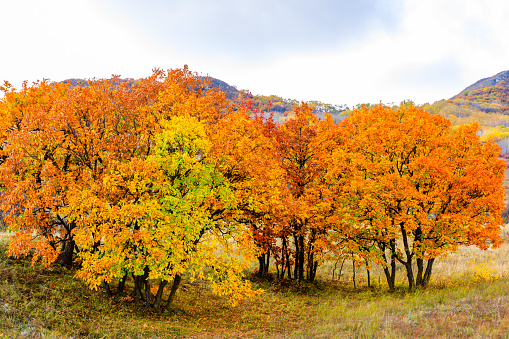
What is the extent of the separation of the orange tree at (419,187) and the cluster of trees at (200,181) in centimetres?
9

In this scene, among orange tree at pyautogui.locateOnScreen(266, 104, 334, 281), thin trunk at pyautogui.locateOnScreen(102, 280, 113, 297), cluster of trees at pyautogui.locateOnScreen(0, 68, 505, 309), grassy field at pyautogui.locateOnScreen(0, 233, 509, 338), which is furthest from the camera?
orange tree at pyautogui.locateOnScreen(266, 104, 334, 281)

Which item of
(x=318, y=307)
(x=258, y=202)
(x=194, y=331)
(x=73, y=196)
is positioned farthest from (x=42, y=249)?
(x=318, y=307)

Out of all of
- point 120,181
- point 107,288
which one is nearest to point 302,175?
point 120,181

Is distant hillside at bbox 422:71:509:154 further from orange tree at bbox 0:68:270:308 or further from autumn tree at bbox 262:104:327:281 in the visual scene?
orange tree at bbox 0:68:270:308

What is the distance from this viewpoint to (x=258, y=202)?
55.5 ft

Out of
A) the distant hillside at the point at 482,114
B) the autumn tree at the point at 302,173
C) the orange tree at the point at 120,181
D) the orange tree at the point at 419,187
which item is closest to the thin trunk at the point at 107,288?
the orange tree at the point at 120,181

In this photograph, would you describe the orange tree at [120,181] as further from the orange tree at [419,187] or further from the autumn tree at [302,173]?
the orange tree at [419,187]

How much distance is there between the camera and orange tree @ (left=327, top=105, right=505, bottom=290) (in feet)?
57.6

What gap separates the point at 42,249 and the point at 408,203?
18802 mm

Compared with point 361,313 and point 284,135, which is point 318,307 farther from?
point 284,135

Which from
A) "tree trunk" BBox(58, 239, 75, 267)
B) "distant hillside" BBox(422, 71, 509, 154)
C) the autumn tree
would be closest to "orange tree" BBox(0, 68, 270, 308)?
"tree trunk" BBox(58, 239, 75, 267)

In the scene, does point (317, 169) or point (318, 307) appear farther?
point (317, 169)

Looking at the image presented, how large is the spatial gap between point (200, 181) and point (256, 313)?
9.83 meters

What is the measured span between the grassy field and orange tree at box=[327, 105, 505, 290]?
A: 3.14 m
